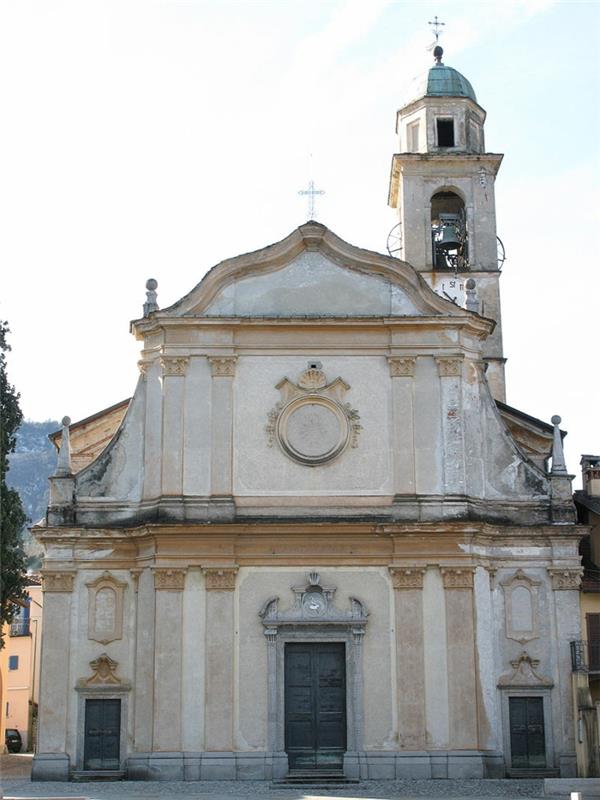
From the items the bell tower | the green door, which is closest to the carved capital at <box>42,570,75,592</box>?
the green door

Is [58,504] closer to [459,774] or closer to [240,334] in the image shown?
[240,334]

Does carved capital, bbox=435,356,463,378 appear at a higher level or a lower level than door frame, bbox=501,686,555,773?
higher

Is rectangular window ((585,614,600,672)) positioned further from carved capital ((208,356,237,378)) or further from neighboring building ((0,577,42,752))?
neighboring building ((0,577,42,752))

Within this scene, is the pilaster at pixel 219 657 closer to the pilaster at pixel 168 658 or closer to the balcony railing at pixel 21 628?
the pilaster at pixel 168 658

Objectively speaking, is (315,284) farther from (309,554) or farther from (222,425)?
(309,554)

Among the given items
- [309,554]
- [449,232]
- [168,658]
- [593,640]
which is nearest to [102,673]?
[168,658]

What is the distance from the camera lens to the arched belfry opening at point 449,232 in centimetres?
3519

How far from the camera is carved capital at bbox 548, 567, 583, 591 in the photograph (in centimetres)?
2652

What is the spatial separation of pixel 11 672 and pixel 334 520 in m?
28.4

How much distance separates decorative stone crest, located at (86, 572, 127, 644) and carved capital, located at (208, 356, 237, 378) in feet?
15.5

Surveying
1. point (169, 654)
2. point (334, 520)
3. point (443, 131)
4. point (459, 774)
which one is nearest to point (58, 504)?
point (169, 654)

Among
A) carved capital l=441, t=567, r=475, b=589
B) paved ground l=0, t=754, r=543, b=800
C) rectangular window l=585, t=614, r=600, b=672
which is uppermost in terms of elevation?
carved capital l=441, t=567, r=475, b=589

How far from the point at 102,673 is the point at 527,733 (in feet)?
28.4

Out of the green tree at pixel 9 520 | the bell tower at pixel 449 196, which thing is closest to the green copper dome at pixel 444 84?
the bell tower at pixel 449 196
